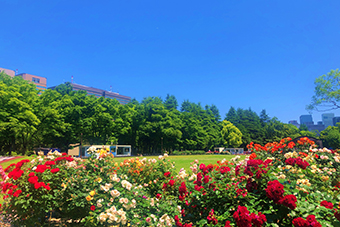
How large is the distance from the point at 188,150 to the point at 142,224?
162 ft

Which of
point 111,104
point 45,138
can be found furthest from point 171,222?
point 111,104

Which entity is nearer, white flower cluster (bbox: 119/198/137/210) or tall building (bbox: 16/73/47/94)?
white flower cluster (bbox: 119/198/137/210)

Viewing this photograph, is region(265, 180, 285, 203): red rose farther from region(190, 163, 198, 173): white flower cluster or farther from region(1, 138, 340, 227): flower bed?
region(190, 163, 198, 173): white flower cluster

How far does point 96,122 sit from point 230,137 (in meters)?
38.7

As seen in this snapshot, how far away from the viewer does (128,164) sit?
561cm

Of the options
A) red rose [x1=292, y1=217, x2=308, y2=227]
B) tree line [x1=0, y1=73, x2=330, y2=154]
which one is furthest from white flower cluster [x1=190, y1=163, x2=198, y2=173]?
tree line [x1=0, y1=73, x2=330, y2=154]

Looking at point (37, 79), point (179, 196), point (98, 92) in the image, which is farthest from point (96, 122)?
point (98, 92)

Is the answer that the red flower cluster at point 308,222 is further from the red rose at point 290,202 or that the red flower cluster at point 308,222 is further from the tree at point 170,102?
the tree at point 170,102

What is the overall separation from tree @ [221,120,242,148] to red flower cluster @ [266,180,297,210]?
61.2m

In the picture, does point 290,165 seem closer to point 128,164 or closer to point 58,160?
point 128,164

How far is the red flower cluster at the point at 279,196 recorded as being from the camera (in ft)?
8.18

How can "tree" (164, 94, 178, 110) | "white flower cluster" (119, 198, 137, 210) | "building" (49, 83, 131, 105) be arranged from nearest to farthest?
"white flower cluster" (119, 198, 137, 210) < "tree" (164, 94, 178, 110) < "building" (49, 83, 131, 105)

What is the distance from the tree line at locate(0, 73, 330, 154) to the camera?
28539mm

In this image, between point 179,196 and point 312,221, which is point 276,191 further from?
point 179,196
